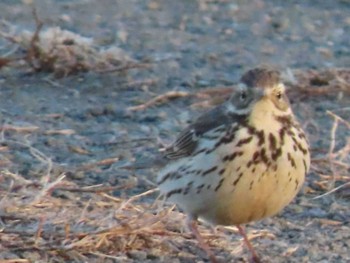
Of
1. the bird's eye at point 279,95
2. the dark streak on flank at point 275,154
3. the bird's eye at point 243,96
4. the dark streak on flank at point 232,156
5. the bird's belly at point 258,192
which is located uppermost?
the bird's eye at point 279,95

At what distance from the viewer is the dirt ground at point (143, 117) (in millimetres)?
6914

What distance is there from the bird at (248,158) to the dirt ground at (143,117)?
0.28 m

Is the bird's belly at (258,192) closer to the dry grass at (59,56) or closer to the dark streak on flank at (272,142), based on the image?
the dark streak on flank at (272,142)

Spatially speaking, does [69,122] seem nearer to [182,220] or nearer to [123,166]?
[123,166]

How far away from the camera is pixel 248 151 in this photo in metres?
6.60

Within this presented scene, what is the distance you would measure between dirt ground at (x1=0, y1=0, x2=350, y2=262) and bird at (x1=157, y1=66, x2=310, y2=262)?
0.28 metres

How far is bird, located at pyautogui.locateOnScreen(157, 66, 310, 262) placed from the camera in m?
6.62

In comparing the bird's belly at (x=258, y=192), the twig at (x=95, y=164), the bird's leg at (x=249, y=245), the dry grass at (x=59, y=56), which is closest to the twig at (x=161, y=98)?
the dry grass at (x=59, y=56)

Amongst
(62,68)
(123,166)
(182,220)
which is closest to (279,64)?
(62,68)

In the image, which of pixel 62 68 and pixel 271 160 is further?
pixel 62 68

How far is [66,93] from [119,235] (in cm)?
347

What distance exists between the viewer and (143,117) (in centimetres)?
965

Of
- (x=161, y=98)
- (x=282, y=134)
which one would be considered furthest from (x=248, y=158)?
(x=161, y=98)

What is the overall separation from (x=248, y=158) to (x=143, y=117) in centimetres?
311
